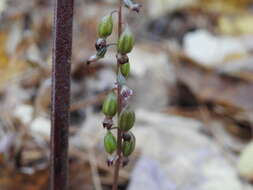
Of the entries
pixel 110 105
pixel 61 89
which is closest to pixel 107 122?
pixel 110 105

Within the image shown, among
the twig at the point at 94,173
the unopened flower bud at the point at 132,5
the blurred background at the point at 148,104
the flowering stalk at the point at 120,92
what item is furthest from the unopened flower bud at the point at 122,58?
the twig at the point at 94,173

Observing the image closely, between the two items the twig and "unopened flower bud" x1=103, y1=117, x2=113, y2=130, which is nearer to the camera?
"unopened flower bud" x1=103, y1=117, x2=113, y2=130

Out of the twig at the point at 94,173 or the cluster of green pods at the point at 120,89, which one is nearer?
the cluster of green pods at the point at 120,89

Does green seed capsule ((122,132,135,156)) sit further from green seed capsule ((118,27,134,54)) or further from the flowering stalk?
green seed capsule ((118,27,134,54))

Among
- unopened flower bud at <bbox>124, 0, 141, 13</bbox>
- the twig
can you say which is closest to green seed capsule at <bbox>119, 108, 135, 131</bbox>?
unopened flower bud at <bbox>124, 0, 141, 13</bbox>

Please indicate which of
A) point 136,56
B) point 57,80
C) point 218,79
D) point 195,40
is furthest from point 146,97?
Answer: point 57,80

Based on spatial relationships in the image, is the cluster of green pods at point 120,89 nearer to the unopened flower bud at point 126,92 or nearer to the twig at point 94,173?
the unopened flower bud at point 126,92
